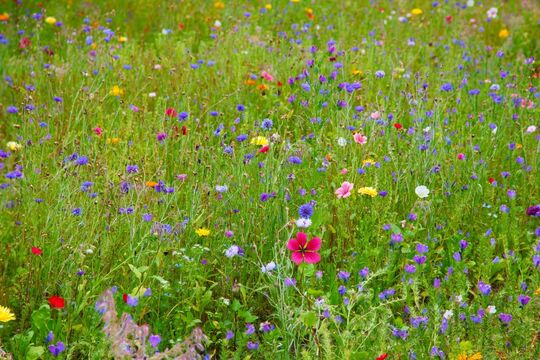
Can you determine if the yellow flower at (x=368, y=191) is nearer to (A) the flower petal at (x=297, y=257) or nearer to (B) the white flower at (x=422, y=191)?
(B) the white flower at (x=422, y=191)

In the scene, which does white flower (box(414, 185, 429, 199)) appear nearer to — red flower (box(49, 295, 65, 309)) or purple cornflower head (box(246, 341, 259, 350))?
purple cornflower head (box(246, 341, 259, 350))

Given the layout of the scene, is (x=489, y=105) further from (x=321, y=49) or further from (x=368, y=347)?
(x=368, y=347)

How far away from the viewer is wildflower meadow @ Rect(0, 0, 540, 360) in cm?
224

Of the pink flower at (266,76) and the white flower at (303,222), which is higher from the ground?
the white flower at (303,222)

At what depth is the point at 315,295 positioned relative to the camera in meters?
2.41

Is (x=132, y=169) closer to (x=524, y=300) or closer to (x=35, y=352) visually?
(x=35, y=352)

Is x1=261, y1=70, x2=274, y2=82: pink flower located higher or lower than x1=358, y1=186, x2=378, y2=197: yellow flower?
lower

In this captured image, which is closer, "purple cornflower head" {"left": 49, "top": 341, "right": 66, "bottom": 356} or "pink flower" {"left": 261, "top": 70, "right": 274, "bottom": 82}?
"purple cornflower head" {"left": 49, "top": 341, "right": 66, "bottom": 356}

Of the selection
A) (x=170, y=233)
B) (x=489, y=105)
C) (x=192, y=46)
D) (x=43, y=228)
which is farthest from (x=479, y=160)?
(x=192, y=46)

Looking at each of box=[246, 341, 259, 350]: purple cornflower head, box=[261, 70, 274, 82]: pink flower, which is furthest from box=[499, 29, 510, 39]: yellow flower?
box=[246, 341, 259, 350]: purple cornflower head

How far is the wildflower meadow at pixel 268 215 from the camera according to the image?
7.36 feet

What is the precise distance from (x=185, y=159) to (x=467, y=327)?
1575 mm

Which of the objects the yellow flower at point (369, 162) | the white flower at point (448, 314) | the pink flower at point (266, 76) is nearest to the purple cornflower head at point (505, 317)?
the white flower at point (448, 314)

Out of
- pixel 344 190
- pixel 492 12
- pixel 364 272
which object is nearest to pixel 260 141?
pixel 344 190
